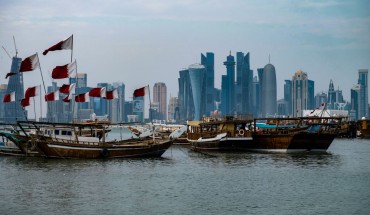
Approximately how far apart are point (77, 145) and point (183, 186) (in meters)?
21.5

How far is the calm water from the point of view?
1592 inches

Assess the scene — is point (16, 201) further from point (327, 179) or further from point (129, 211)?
point (327, 179)

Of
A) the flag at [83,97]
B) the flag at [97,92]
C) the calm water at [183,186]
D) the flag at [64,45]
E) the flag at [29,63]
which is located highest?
the flag at [64,45]

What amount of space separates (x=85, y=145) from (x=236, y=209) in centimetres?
3210

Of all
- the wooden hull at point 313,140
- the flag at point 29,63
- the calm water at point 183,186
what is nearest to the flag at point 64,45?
the flag at point 29,63

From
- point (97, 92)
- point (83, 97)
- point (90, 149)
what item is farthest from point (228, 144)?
point (90, 149)

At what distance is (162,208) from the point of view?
4009cm

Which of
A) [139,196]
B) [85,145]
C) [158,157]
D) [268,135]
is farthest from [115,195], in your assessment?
[268,135]

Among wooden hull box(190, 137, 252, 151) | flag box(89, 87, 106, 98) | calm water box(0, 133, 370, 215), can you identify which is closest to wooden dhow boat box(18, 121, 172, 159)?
calm water box(0, 133, 370, 215)

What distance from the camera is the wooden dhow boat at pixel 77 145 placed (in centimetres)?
6850

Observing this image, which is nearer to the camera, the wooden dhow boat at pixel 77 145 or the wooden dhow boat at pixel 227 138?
the wooden dhow boat at pixel 77 145

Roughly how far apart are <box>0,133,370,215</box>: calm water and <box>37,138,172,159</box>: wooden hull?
1.09 metres

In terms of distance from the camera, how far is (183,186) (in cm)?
5069

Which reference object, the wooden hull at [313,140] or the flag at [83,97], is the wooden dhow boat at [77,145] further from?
the wooden hull at [313,140]
